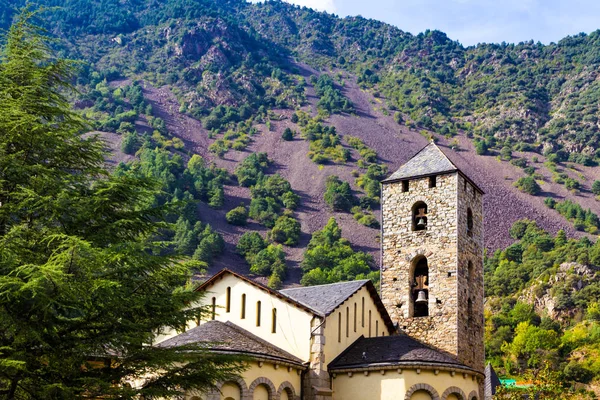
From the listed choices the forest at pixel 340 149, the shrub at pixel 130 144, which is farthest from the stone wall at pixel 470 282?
the shrub at pixel 130 144

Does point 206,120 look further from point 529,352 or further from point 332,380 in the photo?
point 332,380

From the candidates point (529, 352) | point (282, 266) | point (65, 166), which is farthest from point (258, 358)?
point (282, 266)

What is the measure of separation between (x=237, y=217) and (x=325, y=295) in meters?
101

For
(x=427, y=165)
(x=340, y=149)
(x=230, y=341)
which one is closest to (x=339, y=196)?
(x=340, y=149)

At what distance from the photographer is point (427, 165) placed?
36688 mm

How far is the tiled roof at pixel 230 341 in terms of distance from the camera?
26609 mm

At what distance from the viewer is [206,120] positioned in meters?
170

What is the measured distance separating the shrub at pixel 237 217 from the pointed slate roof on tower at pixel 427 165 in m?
95.2

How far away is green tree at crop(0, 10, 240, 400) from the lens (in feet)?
48.9

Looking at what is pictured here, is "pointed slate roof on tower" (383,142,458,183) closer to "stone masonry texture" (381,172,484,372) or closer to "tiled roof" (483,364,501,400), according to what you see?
"stone masonry texture" (381,172,484,372)

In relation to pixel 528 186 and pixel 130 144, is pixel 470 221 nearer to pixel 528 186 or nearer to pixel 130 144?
pixel 130 144

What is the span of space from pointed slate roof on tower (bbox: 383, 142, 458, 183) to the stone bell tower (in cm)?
5

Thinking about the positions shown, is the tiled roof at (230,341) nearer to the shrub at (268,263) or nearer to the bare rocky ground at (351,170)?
the bare rocky ground at (351,170)

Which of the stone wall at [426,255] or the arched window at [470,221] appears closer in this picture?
the stone wall at [426,255]
